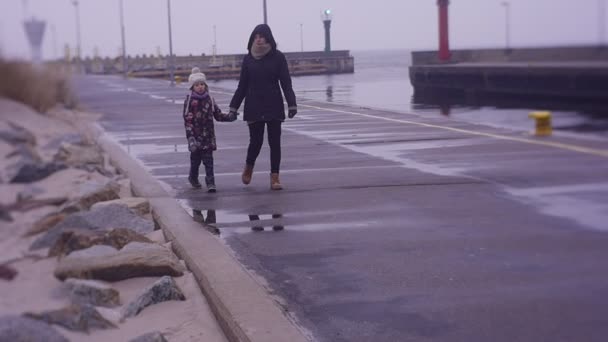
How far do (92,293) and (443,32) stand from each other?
126 ft

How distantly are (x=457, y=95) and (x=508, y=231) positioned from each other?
2940 centimetres

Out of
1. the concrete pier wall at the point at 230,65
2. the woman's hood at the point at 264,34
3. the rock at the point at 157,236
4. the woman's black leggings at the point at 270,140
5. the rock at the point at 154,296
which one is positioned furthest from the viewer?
the concrete pier wall at the point at 230,65

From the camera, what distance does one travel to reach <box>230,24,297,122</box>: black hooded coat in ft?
29.5

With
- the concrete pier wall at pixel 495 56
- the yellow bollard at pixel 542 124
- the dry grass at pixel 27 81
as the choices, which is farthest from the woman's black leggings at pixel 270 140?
the concrete pier wall at pixel 495 56

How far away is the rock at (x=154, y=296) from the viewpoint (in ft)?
16.4

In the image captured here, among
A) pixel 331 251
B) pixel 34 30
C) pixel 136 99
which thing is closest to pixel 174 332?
pixel 331 251

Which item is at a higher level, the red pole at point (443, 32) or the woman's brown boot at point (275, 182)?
the red pole at point (443, 32)

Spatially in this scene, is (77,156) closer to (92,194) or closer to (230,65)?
(92,194)

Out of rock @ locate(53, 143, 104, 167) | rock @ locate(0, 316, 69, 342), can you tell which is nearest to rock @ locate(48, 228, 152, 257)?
rock @ locate(0, 316, 69, 342)

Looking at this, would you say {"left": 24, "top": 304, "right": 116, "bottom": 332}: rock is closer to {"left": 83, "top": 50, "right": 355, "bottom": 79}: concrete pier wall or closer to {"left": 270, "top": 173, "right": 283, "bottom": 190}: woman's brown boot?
{"left": 270, "top": 173, "right": 283, "bottom": 190}: woman's brown boot

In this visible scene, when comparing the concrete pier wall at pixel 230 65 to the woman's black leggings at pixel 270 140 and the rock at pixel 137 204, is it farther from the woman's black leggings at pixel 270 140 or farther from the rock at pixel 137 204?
the rock at pixel 137 204

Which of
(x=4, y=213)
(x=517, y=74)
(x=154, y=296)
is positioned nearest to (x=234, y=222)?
(x=154, y=296)

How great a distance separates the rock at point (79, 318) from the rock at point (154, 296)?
0.94 ft

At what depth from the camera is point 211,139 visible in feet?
30.3
